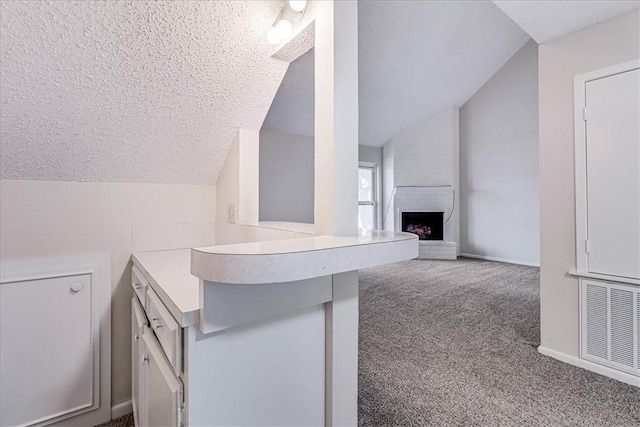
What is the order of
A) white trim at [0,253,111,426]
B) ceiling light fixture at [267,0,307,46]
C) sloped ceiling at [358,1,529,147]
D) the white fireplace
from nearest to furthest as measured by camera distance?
ceiling light fixture at [267,0,307,46] → white trim at [0,253,111,426] → sloped ceiling at [358,1,529,147] → the white fireplace

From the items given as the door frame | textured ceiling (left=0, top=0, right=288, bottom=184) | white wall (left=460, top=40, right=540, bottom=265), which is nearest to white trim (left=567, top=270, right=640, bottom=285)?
the door frame

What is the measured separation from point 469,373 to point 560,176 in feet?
4.65

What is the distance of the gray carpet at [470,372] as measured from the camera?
1572 mm

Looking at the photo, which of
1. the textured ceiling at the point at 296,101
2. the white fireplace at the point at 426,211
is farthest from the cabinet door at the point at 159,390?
the white fireplace at the point at 426,211

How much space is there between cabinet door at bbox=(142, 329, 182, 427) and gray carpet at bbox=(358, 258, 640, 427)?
3.11 ft

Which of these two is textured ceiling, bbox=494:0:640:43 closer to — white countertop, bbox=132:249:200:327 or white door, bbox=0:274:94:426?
white countertop, bbox=132:249:200:327

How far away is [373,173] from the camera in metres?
6.90

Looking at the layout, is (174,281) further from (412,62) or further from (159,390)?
(412,62)

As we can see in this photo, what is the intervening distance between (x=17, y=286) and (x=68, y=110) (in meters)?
0.88

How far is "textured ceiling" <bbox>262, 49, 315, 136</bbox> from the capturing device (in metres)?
3.70

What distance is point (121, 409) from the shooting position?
70.1 inches

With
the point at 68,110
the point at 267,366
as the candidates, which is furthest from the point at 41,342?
the point at 267,366

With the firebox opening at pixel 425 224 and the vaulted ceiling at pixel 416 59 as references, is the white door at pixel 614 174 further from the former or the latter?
the firebox opening at pixel 425 224

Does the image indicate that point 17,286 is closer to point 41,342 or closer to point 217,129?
point 41,342
